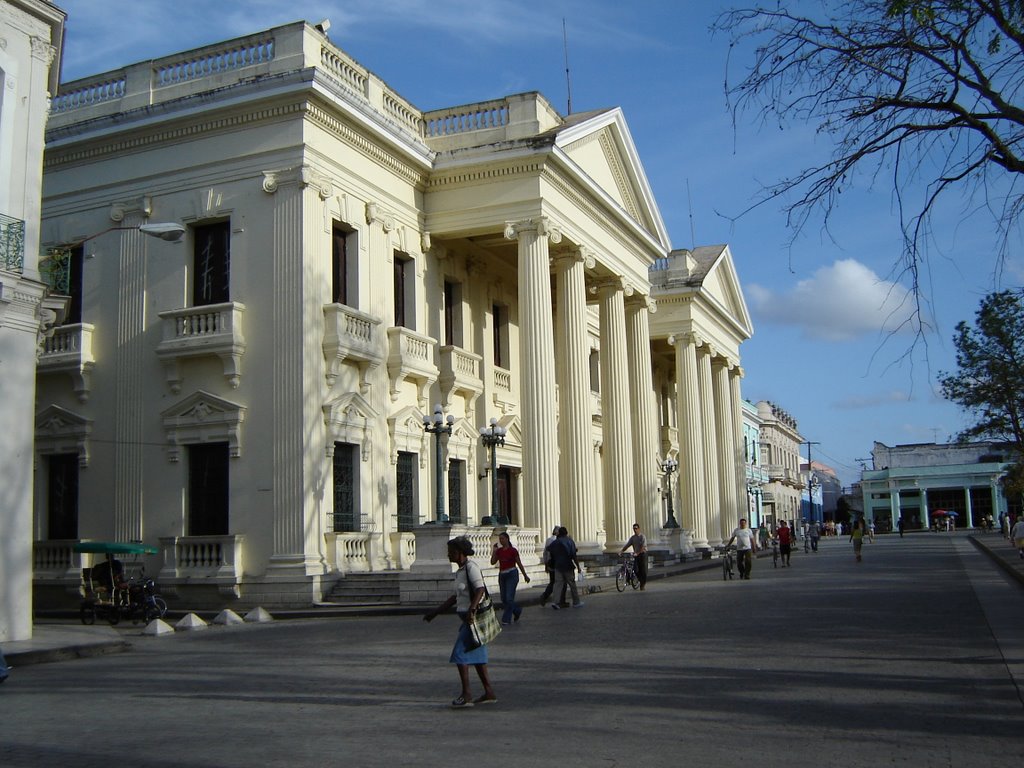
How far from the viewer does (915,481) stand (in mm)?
99438

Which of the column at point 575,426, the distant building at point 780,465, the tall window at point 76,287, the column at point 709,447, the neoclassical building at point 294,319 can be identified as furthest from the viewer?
the distant building at point 780,465

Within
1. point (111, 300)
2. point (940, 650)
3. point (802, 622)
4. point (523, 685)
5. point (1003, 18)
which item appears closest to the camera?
point (1003, 18)

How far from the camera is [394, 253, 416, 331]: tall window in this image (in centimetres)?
2566

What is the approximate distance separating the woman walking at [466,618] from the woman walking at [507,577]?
7.56m

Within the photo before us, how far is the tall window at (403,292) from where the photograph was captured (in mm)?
25656

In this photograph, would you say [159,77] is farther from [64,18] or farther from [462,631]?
[462,631]

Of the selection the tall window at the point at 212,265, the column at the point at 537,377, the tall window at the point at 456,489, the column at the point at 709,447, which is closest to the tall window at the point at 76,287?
the tall window at the point at 212,265

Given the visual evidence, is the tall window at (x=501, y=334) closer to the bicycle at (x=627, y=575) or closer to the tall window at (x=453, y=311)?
the tall window at (x=453, y=311)

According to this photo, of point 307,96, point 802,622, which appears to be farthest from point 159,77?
point 802,622

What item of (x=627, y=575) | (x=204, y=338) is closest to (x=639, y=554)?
(x=627, y=575)

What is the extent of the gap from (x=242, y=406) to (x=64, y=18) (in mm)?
8321

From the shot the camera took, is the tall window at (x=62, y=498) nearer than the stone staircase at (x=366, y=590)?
No

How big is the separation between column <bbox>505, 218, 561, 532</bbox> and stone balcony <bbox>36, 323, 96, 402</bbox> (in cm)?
1000

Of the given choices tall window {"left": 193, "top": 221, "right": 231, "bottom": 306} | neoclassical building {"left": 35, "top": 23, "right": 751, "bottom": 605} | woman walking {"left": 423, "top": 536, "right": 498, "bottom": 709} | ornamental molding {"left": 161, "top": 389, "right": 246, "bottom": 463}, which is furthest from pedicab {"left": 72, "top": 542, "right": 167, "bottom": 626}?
woman walking {"left": 423, "top": 536, "right": 498, "bottom": 709}
